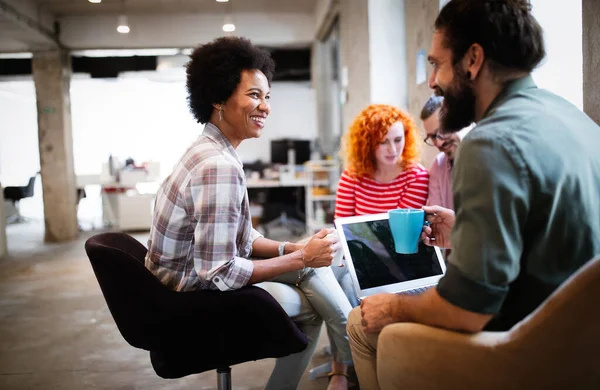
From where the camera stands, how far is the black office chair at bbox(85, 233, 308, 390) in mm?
1312

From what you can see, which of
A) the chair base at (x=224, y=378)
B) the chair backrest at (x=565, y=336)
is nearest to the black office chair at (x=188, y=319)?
the chair base at (x=224, y=378)

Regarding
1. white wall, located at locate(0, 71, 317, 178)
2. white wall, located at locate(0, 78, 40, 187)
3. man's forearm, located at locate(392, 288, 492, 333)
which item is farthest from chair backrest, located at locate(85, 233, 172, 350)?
white wall, located at locate(0, 78, 40, 187)

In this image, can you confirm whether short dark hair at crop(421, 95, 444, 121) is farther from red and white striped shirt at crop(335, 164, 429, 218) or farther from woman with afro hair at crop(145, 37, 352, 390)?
woman with afro hair at crop(145, 37, 352, 390)

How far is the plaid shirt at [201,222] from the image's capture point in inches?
53.4

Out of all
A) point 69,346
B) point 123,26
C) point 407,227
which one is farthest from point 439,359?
point 123,26

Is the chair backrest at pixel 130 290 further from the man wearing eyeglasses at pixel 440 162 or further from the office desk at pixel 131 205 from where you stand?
the office desk at pixel 131 205

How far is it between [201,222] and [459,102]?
0.78 metres

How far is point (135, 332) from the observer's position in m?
1.37

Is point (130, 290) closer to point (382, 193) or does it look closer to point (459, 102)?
point (459, 102)

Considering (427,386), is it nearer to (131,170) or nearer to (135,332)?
(135,332)

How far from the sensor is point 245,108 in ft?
5.40

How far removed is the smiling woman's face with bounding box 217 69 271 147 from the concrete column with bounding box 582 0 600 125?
108 centimetres

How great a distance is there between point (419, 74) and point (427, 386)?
8.95 ft

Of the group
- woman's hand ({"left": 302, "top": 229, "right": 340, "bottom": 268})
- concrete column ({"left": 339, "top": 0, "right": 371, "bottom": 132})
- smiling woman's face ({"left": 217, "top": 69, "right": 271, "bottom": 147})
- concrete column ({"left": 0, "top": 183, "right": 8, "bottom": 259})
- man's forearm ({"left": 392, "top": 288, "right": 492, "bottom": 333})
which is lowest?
concrete column ({"left": 0, "top": 183, "right": 8, "bottom": 259})
